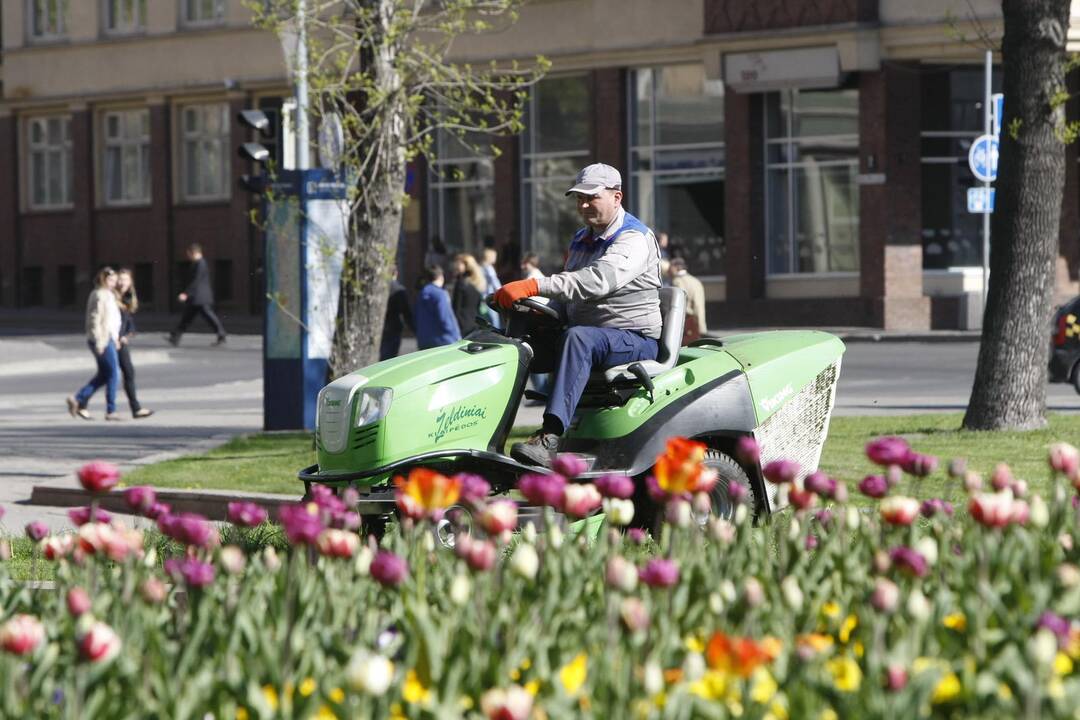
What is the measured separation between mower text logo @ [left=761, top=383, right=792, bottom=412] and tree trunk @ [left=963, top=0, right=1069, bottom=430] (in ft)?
19.1

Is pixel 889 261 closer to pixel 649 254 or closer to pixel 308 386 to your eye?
pixel 308 386

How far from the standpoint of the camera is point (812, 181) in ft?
118

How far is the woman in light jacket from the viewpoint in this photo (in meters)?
21.0

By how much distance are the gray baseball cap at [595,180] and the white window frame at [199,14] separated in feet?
120

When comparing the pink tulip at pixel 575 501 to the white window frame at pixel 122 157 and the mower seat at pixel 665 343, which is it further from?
the white window frame at pixel 122 157

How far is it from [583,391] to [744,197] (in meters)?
27.4

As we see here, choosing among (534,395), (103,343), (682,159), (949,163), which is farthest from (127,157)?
(534,395)

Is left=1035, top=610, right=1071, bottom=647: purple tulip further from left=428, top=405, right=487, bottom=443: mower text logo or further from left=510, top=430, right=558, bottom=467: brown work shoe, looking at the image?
left=428, top=405, right=487, bottom=443: mower text logo

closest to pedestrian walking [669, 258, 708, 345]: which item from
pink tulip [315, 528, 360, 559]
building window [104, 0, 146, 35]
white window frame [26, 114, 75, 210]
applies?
pink tulip [315, 528, 360, 559]

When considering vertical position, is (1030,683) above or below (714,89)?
below

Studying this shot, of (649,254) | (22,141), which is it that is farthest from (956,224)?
(649,254)

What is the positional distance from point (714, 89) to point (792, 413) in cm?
2796

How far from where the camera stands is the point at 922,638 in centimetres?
446

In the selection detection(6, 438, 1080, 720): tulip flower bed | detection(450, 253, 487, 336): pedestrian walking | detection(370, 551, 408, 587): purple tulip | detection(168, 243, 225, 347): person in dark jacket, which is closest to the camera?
detection(6, 438, 1080, 720): tulip flower bed
